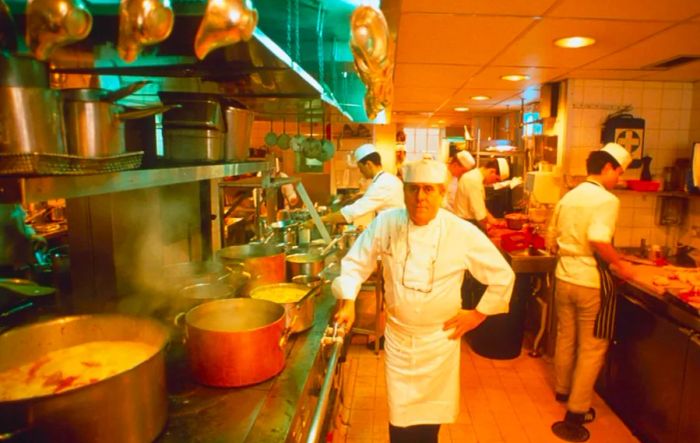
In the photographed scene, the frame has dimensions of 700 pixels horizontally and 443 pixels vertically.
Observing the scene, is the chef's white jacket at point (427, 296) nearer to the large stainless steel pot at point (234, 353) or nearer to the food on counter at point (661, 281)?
the large stainless steel pot at point (234, 353)

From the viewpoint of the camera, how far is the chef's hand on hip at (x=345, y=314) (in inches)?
81.6

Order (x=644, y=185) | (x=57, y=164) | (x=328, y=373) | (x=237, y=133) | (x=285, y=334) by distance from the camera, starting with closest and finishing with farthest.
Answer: (x=57, y=164) < (x=285, y=334) < (x=328, y=373) < (x=237, y=133) < (x=644, y=185)

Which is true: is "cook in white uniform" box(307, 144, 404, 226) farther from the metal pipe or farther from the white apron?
the metal pipe

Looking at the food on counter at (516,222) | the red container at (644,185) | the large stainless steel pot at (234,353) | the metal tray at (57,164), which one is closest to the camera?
the metal tray at (57,164)

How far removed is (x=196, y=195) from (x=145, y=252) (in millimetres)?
706

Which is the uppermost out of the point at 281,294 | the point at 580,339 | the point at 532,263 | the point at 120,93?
the point at 120,93

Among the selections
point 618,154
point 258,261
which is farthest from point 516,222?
point 258,261

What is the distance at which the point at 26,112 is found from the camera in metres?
0.83

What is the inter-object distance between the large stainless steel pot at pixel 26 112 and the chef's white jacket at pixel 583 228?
2.90 meters

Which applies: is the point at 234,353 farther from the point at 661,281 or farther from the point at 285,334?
the point at 661,281

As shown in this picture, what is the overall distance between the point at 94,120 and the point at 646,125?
472 centimetres

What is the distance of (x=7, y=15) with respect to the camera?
956 millimetres

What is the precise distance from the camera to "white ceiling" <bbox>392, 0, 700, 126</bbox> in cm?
226

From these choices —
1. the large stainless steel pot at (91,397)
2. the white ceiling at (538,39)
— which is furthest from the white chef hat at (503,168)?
the large stainless steel pot at (91,397)
